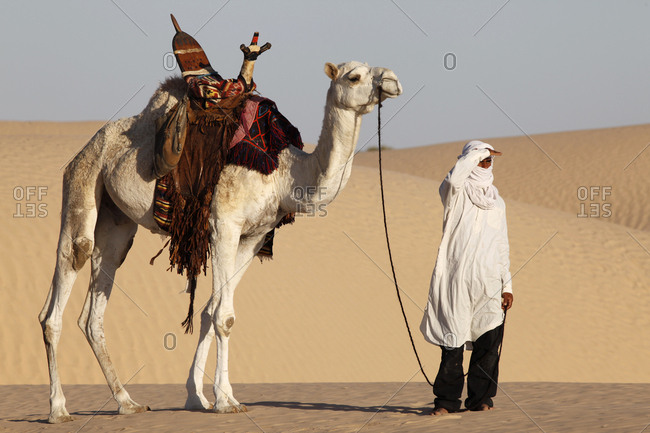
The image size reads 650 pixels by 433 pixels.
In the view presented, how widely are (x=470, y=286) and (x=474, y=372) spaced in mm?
695

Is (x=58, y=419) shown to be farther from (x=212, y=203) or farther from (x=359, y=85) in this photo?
(x=359, y=85)

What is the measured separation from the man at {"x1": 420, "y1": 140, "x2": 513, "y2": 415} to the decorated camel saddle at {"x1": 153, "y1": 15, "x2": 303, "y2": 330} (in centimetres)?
167

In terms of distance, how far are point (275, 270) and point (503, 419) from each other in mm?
10932

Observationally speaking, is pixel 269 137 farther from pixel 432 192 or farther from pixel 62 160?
pixel 432 192

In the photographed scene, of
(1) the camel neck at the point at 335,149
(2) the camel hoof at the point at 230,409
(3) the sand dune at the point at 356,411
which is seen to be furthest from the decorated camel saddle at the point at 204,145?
(3) the sand dune at the point at 356,411

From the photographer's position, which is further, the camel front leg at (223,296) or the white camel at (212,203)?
the camel front leg at (223,296)

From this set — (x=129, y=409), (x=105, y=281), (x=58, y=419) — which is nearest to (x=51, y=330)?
A: (x=105, y=281)

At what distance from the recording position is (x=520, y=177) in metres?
40.1

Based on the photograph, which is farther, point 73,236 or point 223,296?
point 73,236

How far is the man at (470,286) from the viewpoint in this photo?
22.7 ft

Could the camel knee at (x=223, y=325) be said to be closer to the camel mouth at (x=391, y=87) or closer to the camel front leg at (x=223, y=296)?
the camel front leg at (x=223, y=296)

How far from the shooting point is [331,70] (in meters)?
6.97

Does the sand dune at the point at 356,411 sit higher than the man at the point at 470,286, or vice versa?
the man at the point at 470,286

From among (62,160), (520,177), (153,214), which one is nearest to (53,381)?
(153,214)
